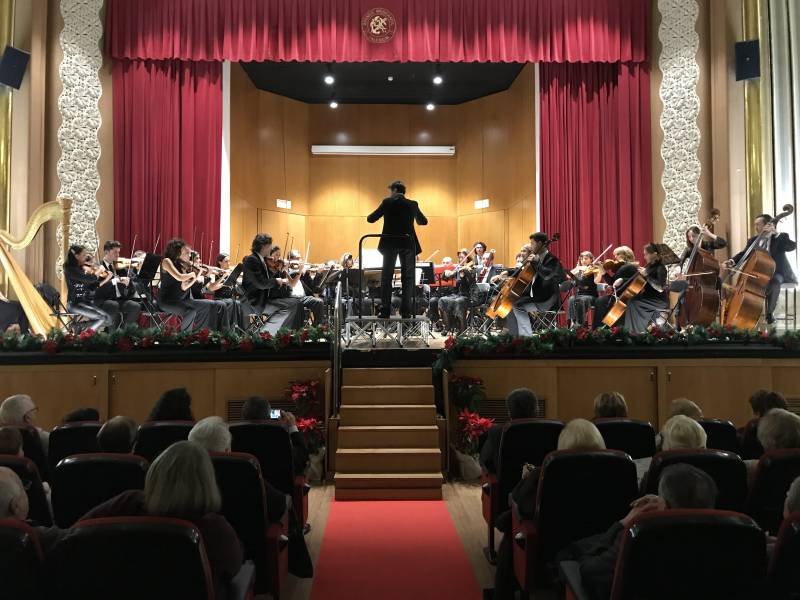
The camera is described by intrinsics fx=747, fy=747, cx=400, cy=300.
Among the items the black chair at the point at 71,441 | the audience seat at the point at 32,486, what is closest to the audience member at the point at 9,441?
the audience seat at the point at 32,486

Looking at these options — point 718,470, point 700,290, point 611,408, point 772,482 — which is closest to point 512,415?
point 611,408

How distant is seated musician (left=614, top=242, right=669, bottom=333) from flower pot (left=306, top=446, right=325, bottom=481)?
3576 mm

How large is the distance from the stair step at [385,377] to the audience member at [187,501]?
13.3 feet

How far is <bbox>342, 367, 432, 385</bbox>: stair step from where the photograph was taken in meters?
6.33

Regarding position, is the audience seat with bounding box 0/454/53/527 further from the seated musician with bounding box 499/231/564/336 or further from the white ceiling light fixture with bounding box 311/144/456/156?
the white ceiling light fixture with bounding box 311/144/456/156

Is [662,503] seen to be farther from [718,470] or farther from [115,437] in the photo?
[115,437]

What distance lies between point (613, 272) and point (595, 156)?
3368 mm

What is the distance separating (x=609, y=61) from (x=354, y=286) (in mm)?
5409

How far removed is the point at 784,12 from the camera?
9.52m

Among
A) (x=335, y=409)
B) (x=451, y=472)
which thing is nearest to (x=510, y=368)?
(x=451, y=472)

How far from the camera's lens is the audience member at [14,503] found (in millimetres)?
2074

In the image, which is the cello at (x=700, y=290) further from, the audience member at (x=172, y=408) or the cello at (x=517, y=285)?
the audience member at (x=172, y=408)

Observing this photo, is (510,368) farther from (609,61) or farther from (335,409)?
(609,61)

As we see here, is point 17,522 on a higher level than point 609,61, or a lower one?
lower
